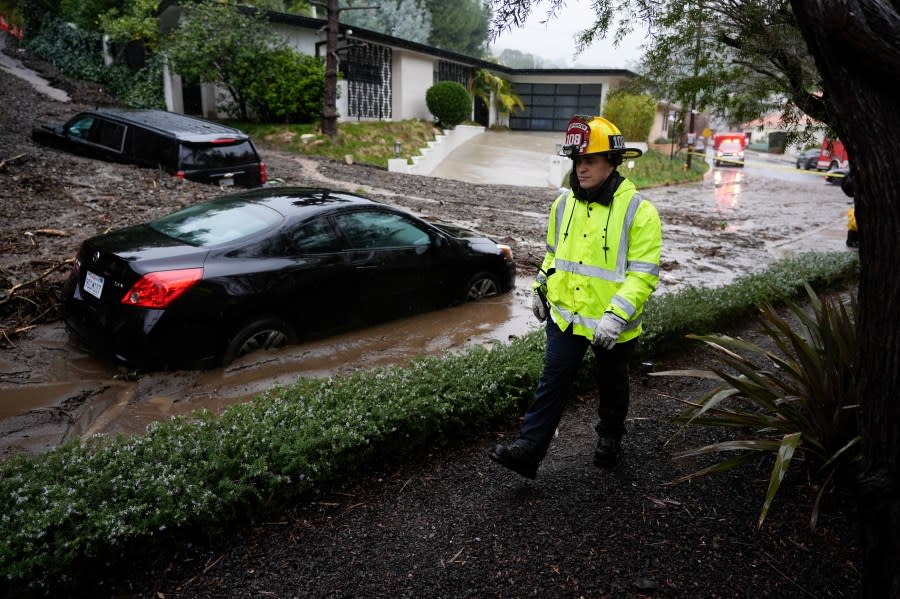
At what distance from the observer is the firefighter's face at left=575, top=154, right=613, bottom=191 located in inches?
135

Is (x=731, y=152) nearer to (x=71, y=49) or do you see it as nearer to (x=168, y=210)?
(x=71, y=49)

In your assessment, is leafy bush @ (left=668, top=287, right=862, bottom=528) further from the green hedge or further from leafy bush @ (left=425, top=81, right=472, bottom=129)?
leafy bush @ (left=425, top=81, right=472, bottom=129)

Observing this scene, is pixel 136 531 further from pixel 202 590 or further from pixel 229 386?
pixel 229 386

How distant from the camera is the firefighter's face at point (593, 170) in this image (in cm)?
343

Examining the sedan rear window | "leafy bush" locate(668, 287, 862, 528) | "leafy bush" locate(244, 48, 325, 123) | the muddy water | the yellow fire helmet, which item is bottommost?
the muddy water

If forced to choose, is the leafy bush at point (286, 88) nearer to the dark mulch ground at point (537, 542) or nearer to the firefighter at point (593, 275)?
the firefighter at point (593, 275)

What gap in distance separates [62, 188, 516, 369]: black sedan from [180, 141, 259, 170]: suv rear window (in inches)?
204

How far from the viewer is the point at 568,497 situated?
3.42 m

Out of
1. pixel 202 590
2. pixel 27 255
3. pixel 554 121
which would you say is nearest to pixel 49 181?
pixel 27 255

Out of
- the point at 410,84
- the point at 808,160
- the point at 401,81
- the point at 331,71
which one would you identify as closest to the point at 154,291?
the point at 331,71

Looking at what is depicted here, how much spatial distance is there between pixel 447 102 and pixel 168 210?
62.5 feet

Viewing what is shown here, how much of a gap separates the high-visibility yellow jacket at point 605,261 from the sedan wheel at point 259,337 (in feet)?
9.25

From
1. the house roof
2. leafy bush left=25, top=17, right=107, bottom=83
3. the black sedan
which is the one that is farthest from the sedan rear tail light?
leafy bush left=25, top=17, right=107, bottom=83

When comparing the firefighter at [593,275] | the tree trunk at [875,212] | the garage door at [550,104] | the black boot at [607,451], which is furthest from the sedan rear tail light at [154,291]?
the garage door at [550,104]
